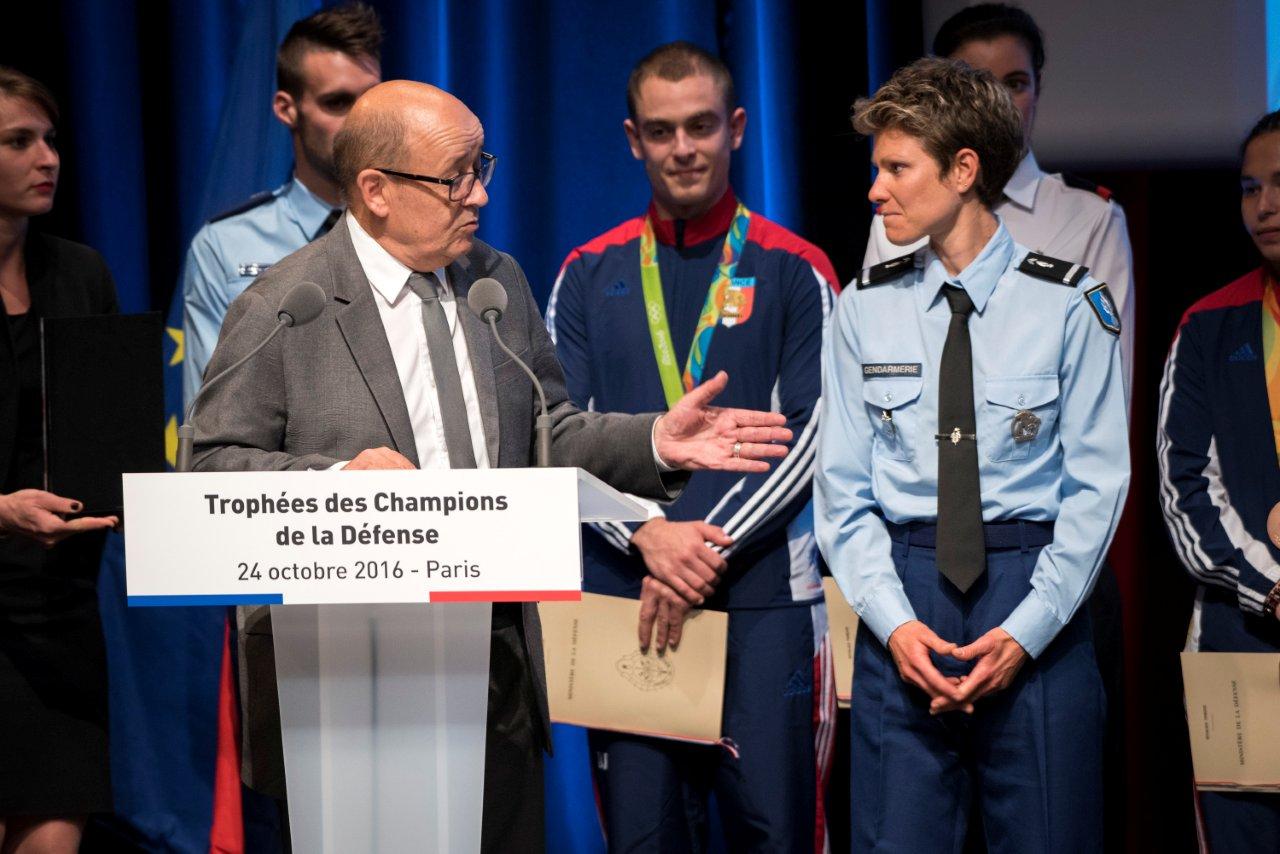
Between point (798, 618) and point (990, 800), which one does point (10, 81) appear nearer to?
point (798, 618)

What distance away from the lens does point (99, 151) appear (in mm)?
4531

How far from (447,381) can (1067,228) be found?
6.14ft

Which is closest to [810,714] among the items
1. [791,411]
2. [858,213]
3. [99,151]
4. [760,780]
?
[760,780]

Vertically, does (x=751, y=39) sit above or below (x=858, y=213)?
above

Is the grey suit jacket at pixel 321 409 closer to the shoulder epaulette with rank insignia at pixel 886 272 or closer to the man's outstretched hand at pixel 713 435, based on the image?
the man's outstretched hand at pixel 713 435

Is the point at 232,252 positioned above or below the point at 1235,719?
above

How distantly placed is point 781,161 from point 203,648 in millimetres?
2306

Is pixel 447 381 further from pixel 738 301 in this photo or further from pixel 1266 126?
pixel 1266 126

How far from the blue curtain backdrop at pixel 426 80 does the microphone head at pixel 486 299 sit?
221 cm

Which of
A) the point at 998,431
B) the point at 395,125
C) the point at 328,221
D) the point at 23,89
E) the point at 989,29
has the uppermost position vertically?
the point at 989,29

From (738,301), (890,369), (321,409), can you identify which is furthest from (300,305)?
(738,301)

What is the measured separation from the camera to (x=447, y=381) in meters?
2.32

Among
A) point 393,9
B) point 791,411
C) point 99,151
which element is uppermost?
point 393,9

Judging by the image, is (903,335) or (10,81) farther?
(10,81)
